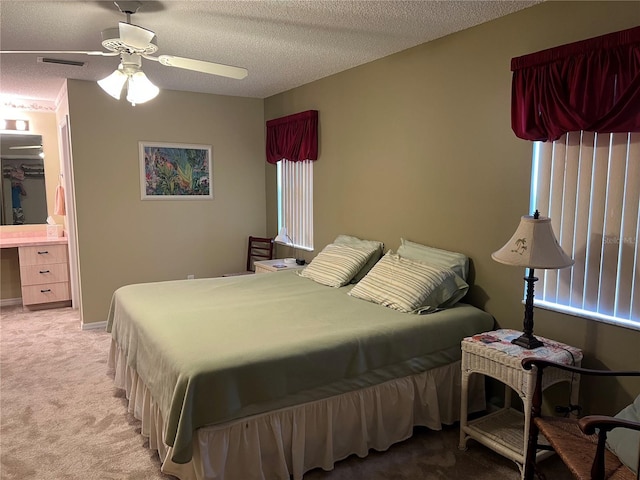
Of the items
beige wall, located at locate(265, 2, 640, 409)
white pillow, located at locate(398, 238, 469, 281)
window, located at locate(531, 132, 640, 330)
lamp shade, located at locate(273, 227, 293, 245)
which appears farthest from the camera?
lamp shade, located at locate(273, 227, 293, 245)

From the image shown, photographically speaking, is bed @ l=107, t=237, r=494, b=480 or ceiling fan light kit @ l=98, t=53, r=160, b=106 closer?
bed @ l=107, t=237, r=494, b=480

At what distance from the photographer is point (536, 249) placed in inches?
91.0

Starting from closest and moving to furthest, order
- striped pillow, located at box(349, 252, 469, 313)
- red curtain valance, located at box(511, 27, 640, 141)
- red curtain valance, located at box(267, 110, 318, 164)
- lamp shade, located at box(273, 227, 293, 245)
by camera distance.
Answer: red curtain valance, located at box(511, 27, 640, 141)
striped pillow, located at box(349, 252, 469, 313)
red curtain valance, located at box(267, 110, 318, 164)
lamp shade, located at box(273, 227, 293, 245)

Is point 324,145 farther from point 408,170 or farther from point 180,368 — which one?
point 180,368

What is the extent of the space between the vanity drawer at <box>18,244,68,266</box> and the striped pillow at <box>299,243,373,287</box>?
10.4 ft

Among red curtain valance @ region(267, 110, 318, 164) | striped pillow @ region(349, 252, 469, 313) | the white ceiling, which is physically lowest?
striped pillow @ region(349, 252, 469, 313)

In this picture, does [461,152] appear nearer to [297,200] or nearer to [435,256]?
[435,256]

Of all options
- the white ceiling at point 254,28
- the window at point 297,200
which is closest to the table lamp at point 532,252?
the white ceiling at point 254,28

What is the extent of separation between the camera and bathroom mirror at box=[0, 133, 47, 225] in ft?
17.8

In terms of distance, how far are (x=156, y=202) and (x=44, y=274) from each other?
1673mm

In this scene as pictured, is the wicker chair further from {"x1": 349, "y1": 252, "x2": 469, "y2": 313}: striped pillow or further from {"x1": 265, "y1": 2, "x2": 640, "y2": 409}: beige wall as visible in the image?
{"x1": 349, "y1": 252, "x2": 469, "y2": 313}: striped pillow

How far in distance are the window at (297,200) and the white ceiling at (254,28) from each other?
114cm

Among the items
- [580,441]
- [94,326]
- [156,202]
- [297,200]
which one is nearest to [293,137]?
[297,200]

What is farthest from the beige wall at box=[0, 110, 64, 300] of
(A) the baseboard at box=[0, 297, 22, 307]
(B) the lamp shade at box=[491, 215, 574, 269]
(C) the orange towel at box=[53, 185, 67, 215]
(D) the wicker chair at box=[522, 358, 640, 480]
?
(D) the wicker chair at box=[522, 358, 640, 480]
